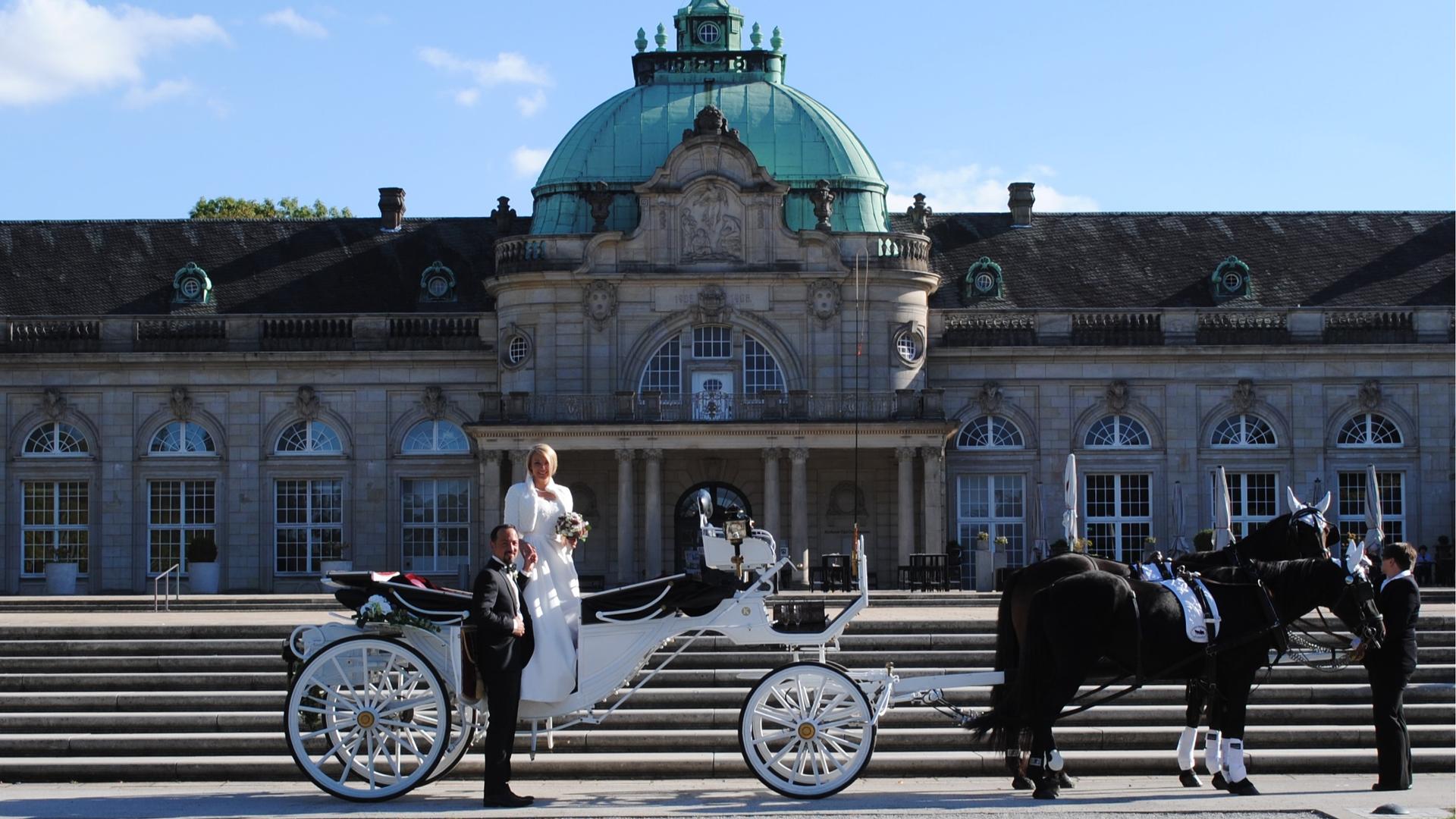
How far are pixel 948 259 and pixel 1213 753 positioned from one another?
1244 inches

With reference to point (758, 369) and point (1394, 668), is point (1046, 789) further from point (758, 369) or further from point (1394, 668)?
point (758, 369)

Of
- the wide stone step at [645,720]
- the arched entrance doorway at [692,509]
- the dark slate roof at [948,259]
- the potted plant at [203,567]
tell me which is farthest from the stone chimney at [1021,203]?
the wide stone step at [645,720]

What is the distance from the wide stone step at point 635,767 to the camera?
53.7ft

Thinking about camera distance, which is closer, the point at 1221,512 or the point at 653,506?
the point at 1221,512

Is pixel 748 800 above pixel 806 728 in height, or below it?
below

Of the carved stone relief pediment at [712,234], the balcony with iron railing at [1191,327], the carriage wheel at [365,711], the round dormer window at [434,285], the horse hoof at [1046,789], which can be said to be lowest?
the horse hoof at [1046,789]

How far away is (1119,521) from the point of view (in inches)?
1704

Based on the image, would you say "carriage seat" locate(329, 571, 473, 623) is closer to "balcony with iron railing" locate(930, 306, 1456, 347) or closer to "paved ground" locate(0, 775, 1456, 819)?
"paved ground" locate(0, 775, 1456, 819)

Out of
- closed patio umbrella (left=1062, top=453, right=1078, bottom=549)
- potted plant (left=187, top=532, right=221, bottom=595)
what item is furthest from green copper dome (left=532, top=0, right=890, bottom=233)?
closed patio umbrella (left=1062, top=453, right=1078, bottom=549)

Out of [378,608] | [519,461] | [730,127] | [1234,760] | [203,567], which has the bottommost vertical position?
[1234,760]

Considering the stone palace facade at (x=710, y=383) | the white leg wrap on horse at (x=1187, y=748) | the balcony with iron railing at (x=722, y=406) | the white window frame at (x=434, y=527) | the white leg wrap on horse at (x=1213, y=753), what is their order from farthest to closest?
1. the white window frame at (x=434, y=527)
2. the stone palace facade at (x=710, y=383)
3. the balcony with iron railing at (x=722, y=406)
4. the white leg wrap on horse at (x=1187, y=748)
5. the white leg wrap on horse at (x=1213, y=753)

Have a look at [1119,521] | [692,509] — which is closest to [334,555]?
[692,509]

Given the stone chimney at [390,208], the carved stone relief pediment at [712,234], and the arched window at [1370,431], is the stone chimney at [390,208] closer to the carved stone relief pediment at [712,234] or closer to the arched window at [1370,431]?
the carved stone relief pediment at [712,234]

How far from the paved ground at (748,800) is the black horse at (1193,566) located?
0.58m
